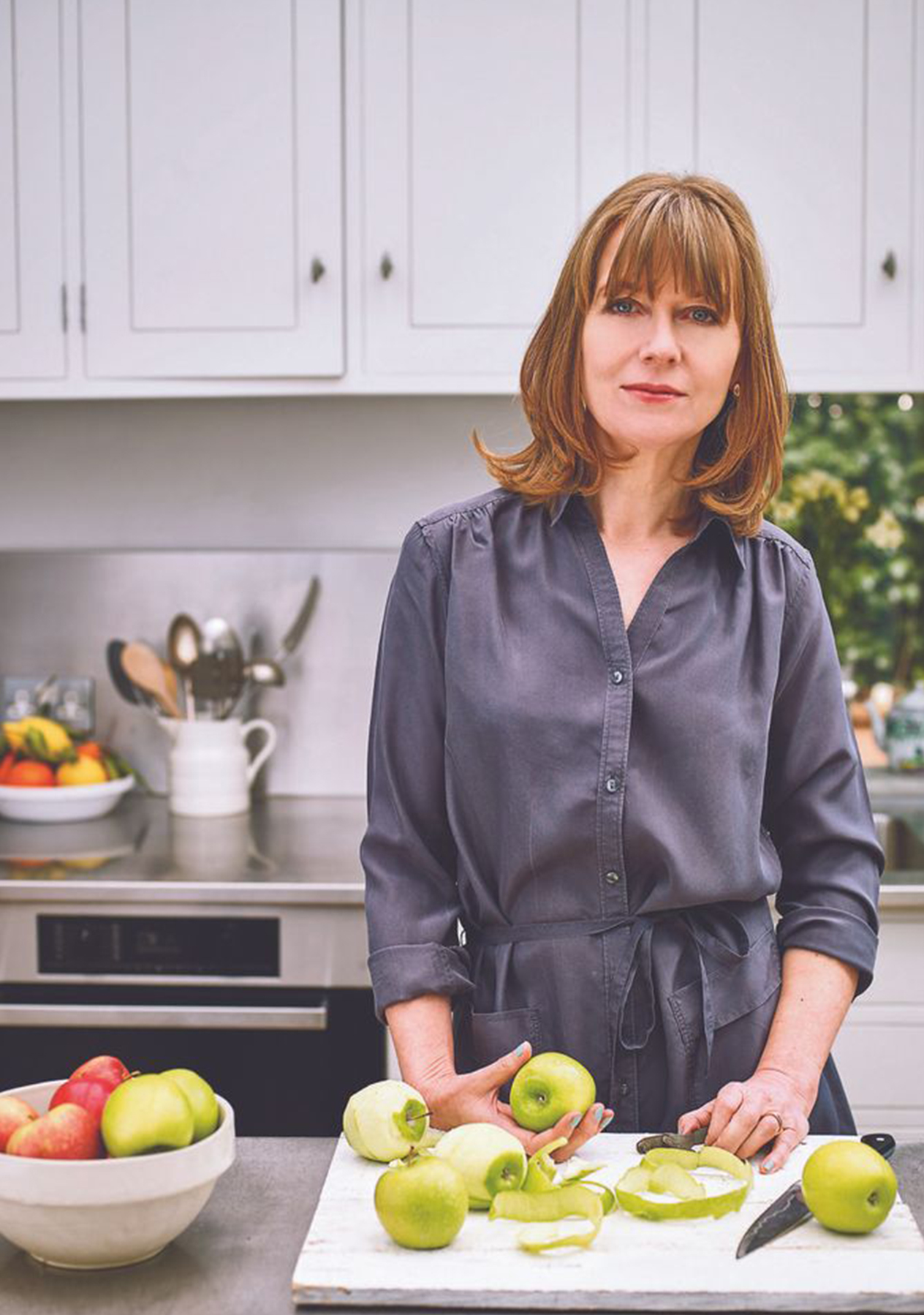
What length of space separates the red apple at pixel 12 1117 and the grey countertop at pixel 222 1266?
101 millimetres

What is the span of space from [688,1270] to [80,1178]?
393mm

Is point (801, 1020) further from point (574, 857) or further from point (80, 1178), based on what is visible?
point (80, 1178)

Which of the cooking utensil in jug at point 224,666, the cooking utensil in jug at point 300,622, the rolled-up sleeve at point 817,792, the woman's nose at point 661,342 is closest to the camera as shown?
the woman's nose at point 661,342

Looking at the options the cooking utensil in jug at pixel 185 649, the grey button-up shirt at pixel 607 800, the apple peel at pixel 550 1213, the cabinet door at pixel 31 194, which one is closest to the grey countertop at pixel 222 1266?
the apple peel at pixel 550 1213

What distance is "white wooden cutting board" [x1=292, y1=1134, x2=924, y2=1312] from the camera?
3.04ft

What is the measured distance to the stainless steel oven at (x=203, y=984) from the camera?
214 centimetres

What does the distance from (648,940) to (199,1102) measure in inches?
20.4

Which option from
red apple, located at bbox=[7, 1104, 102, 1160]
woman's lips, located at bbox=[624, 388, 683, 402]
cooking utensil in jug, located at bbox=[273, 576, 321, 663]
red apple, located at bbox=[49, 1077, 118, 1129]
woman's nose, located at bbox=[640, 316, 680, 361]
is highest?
woman's nose, located at bbox=[640, 316, 680, 361]

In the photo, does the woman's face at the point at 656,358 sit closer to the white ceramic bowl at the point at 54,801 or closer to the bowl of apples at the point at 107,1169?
the bowl of apples at the point at 107,1169

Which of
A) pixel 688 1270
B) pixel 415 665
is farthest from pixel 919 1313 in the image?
pixel 415 665

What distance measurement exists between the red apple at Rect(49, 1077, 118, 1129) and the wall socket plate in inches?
69.2

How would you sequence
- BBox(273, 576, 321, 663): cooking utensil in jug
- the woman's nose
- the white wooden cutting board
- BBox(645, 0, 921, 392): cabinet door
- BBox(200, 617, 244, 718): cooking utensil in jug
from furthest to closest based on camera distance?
BBox(273, 576, 321, 663): cooking utensil in jug, BBox(200, 617, 244, 718): cooking utensil in jug, BBox(645, 0, 921, 392): cabinet door, the woman's nose, the white wooden cutting board

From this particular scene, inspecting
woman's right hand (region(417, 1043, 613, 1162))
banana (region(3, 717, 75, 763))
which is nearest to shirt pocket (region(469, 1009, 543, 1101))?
woman's right hand (region(417, 1043, 613, 1162))

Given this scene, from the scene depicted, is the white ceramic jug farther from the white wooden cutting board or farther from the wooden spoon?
the white wooden cutting board
